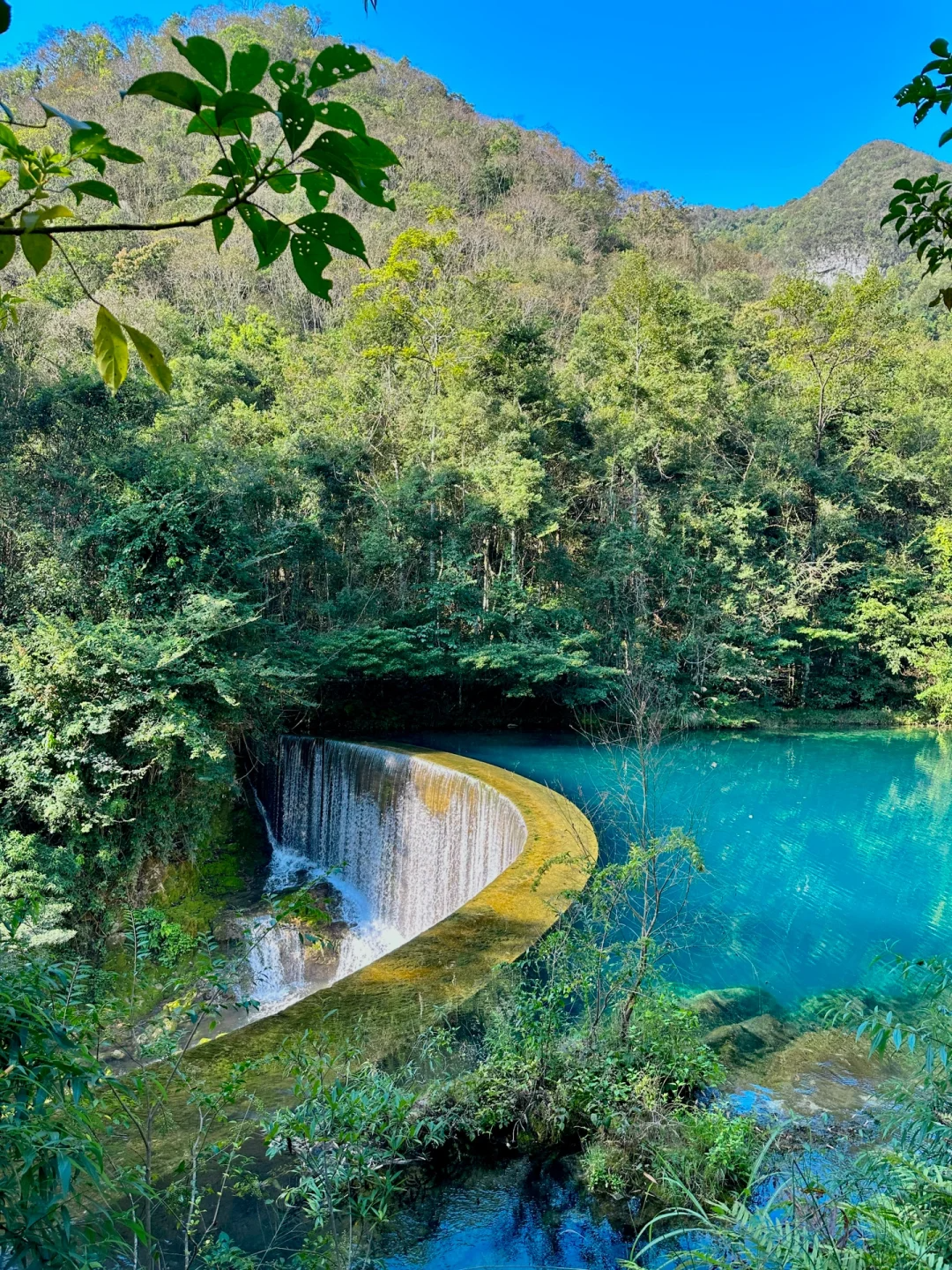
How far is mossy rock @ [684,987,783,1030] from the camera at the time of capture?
4.78 meters

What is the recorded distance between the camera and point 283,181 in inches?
23.6

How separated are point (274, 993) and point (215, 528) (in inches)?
179

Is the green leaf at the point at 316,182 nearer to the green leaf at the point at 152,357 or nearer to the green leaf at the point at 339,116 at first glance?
the green leaf at the point at 339,116

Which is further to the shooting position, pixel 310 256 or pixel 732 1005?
pixel 732 1005

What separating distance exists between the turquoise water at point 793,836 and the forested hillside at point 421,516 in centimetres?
180

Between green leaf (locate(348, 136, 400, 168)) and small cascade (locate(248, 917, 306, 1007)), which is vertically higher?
green leaf (locate(348, 136, 400, 168))

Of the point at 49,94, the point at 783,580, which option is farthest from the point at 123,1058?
the point at 49,94

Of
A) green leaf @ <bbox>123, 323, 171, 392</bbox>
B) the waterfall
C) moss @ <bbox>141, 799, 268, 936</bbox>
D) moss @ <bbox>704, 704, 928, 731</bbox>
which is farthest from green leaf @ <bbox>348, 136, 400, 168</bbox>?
moss @ <bbox>704, 704, 928, 731</bbox>

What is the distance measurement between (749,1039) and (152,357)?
4986 mm

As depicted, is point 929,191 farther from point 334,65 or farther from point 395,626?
point 395,626

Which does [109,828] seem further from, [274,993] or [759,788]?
[759,788]

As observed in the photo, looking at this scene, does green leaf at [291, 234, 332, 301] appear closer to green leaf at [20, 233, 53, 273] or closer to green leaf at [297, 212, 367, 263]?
green leaf at [297, 212, 367, 263]

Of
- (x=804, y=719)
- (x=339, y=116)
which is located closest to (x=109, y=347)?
(x=339, y=116)

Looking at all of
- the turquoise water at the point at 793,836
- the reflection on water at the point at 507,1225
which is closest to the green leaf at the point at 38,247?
the reflection on water at the point at 507,1225
